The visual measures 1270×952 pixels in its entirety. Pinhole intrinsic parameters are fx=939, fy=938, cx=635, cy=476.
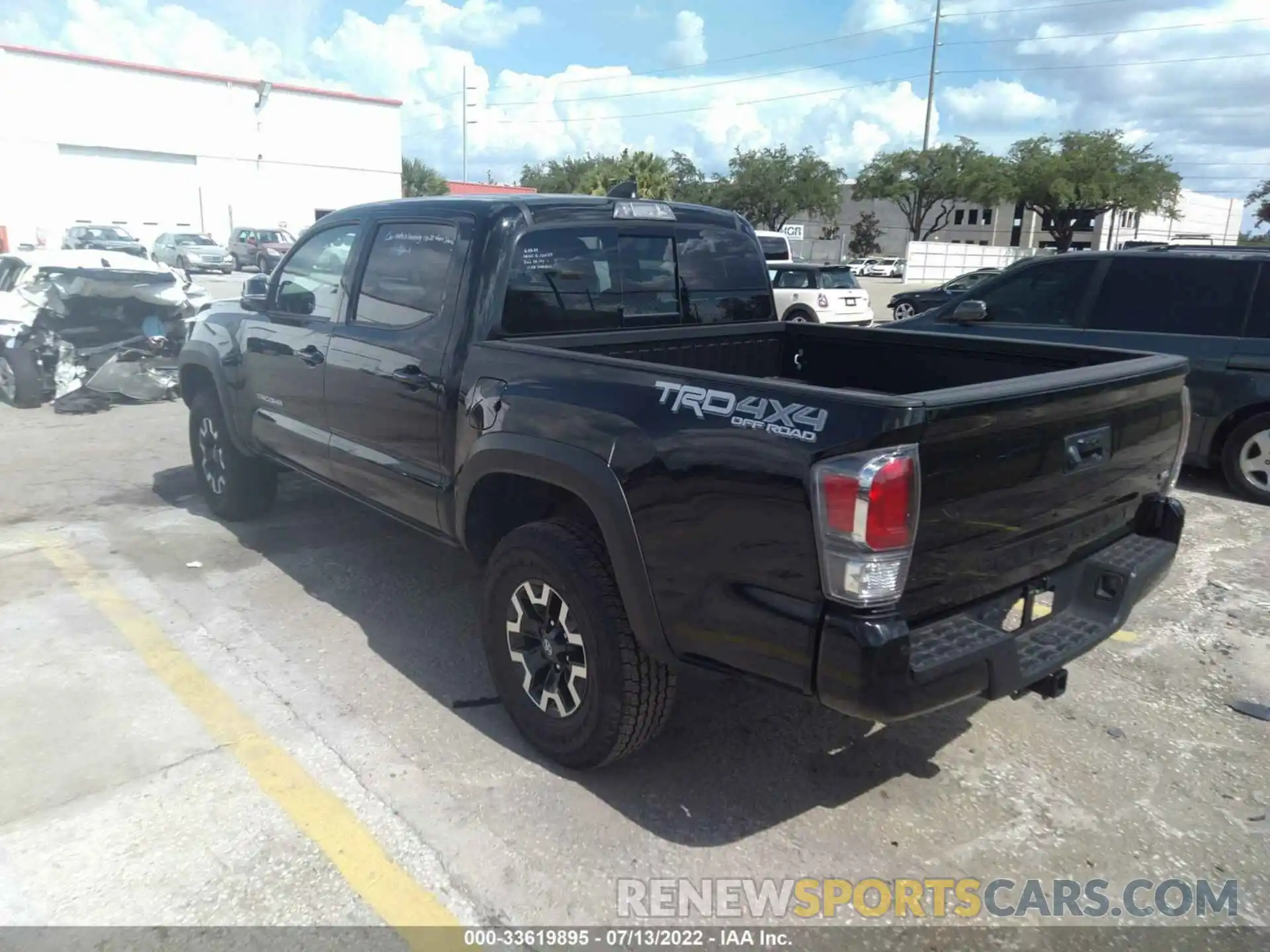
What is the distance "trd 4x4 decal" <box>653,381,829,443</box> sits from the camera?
2455mm

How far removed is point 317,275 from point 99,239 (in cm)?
2680

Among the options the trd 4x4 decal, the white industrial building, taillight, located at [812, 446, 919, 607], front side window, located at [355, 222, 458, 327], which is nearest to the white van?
front side window, located at [355, 222, 458, 327]

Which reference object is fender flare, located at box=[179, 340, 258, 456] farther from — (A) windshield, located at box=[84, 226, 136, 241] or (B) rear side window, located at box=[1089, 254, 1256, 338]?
(A) windshield, located at box=[84, 226, 136, 241]

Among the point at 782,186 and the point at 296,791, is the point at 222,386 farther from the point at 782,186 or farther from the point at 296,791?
the point at 782,186

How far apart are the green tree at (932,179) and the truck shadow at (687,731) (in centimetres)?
5182

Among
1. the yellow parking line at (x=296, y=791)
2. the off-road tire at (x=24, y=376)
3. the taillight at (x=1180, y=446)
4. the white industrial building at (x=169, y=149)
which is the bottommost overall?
the yellow parking line at (x=296, y=791)

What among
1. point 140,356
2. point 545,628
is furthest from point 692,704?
point 140,356

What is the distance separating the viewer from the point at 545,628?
132 inches

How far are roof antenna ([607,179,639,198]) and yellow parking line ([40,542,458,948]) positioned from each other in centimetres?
280

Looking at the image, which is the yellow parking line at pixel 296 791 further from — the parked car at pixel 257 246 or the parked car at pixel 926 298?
the parked car at pixel 257 246

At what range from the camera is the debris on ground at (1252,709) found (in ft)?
12.8

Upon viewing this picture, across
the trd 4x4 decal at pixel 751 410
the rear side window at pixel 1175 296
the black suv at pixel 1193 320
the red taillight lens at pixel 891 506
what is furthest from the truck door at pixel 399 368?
the rear side window at pixel 1175 296

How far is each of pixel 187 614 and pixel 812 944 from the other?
3.48 metres

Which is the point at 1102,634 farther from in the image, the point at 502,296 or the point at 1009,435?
the point at 502,296
